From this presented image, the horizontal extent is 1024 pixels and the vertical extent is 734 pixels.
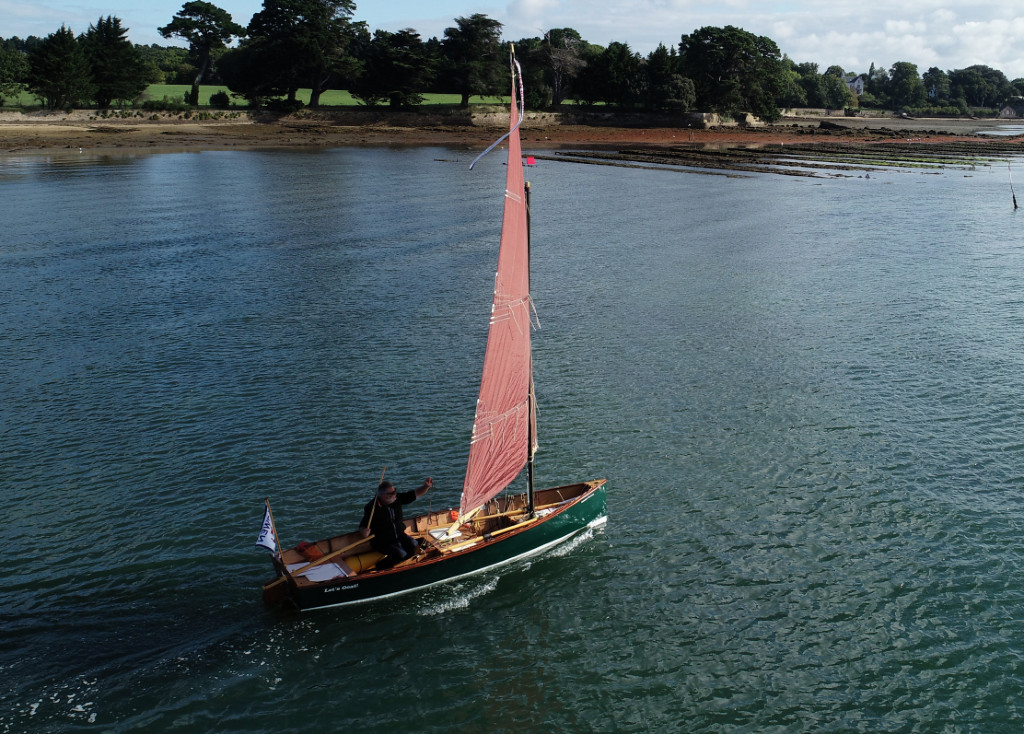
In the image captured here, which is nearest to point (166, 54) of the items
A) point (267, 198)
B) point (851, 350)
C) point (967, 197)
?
point (267, 198)

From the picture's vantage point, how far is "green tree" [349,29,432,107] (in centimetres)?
13212

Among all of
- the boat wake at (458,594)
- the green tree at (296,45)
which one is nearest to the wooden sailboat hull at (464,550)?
the boat wake at (458,594)

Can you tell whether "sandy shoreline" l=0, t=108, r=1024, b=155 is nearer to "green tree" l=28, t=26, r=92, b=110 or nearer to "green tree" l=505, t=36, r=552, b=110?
"green tree" l=28, t=26, r=92, b=110

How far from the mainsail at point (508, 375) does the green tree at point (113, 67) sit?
112214mm

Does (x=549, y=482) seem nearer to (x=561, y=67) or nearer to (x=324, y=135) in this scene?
(x=324, y=135)

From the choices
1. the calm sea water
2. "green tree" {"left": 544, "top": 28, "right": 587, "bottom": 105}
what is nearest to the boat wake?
the calm sea water

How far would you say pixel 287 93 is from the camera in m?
133

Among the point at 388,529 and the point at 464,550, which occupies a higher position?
the point at 388,529

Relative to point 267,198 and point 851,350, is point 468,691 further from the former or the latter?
point 267,198

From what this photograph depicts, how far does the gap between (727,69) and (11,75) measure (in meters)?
111

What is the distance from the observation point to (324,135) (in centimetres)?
12406

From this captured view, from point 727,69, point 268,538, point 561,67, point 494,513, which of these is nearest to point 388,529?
point 268,538

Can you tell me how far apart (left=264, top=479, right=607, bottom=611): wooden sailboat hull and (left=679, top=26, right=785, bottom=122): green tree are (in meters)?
140

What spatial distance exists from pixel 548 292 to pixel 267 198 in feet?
124
